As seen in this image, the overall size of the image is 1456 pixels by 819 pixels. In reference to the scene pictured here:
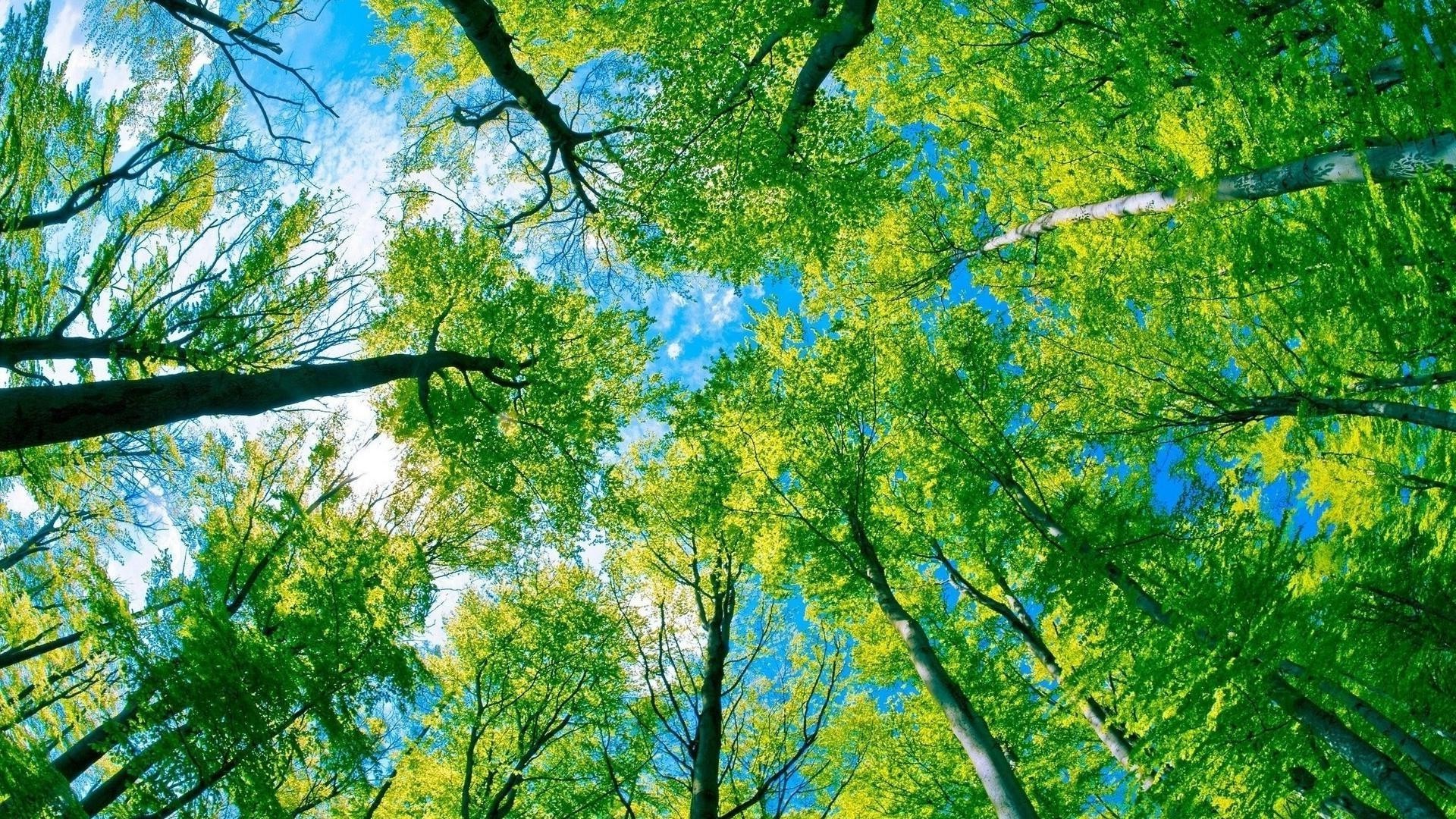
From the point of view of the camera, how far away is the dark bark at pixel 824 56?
18.4 feet

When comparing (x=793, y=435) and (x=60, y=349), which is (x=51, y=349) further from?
(x=793, y=435)

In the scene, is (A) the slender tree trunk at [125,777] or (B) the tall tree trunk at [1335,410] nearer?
(B) the tall tree trunk at [1335,410]

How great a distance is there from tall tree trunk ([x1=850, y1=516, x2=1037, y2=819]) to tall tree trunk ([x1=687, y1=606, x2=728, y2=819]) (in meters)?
1.69

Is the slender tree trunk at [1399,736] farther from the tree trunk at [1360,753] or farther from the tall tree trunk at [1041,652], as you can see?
the tall tree trunk at [1041,652]

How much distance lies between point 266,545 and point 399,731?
314 cm

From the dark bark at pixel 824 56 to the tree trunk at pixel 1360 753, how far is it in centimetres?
547

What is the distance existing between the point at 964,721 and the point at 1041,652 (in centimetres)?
334

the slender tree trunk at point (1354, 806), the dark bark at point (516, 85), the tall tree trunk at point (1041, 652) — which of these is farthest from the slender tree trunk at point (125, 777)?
the slender tree trunk at point (1354, 806)

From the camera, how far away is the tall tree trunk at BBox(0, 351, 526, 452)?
2971mm

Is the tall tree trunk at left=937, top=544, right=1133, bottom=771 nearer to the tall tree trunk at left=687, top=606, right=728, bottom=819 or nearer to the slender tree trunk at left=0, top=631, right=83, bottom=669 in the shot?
the tall tree trunk at left=687, top=606, right=728, bottom=819

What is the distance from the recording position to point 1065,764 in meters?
9.05

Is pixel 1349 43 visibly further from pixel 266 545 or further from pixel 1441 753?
pixel 266 545

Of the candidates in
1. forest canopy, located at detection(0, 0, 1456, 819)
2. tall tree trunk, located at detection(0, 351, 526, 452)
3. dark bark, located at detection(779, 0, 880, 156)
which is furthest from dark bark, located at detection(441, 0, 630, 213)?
tall tree trunk, located at detection(0, 351, 526, 452)

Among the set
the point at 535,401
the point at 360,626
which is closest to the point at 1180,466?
the point at 535,401
